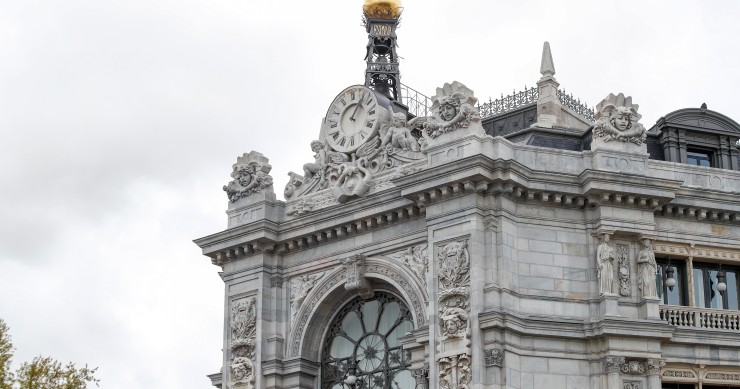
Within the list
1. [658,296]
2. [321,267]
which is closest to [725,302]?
[658,296]

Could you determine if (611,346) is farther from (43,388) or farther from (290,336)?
(43,388)

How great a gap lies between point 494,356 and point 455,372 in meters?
1.26

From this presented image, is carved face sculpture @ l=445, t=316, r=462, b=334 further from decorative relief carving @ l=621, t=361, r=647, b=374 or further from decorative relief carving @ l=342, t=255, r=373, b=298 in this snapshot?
decorative relief carving @ l=621, t=361, r=647, b=374

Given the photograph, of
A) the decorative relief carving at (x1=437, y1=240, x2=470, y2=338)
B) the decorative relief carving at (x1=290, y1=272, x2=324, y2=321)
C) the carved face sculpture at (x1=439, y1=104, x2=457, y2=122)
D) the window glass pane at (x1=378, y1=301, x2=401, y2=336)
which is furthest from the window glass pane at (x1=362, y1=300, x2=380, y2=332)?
the carved face sculpture at (x1=439, y1=104, x2=457, y2=122)

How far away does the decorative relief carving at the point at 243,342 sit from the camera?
4822 centimetres

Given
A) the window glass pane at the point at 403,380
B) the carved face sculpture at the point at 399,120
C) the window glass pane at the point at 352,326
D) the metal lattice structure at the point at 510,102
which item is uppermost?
the metal lattice structure at the point at 510,102

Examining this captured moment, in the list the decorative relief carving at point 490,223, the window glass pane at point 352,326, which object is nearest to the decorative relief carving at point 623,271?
the decorative relief carving at point 490,223

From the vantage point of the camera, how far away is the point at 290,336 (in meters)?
48.3

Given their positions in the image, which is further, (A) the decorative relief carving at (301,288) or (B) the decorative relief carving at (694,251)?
(A) the decorative relief carving at (301,288)

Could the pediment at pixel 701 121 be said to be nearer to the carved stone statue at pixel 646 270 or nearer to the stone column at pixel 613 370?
the carved stone statue at pixel 646 270

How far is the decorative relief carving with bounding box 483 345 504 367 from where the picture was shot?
42.2 metres

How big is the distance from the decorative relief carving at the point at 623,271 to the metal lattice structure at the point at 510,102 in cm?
969

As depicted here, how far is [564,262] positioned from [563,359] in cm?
309

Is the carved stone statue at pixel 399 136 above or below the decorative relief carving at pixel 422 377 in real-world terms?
above
